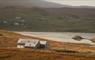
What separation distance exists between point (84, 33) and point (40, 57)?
79.8 feet

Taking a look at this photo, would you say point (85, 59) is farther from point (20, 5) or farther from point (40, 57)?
point (20, 5)

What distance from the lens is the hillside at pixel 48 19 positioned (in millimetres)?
42969

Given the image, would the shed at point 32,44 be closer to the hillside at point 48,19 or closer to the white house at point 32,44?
the white house at point 32,44

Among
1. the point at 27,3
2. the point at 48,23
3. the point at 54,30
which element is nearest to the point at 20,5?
the point at 27,3

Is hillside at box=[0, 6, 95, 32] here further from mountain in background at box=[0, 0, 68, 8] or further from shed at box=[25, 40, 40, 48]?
shed at box=[25, 40, 40, 48]

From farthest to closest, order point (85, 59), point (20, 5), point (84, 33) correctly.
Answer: point (20, 5) → point (84, 33) → point (85, 59)

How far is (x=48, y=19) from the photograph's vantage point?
47.8 metres

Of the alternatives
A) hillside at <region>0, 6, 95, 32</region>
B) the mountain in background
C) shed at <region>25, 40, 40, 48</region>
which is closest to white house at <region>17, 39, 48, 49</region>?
shed at <region>25, 40, 40, 48</region>

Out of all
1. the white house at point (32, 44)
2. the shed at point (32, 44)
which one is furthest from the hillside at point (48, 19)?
the shed at point (32, 44)

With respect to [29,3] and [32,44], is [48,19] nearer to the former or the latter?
[29,3]

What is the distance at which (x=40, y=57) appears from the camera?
16.6 m

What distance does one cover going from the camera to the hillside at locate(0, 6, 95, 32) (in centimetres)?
4297

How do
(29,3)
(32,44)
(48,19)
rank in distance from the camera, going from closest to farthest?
(32,44) < (48,19) < (29,3)

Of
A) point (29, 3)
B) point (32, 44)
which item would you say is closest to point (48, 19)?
point (29, 3)
